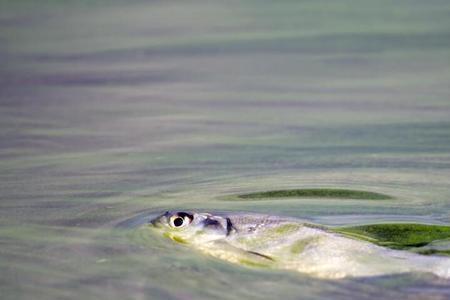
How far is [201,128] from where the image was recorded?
9.62 ft

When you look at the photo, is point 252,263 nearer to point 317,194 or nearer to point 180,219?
point 180,219

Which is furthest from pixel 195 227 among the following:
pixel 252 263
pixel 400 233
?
pixel 400 233

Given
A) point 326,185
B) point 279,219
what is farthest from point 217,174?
point 279,219

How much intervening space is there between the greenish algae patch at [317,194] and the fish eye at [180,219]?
1.12ft

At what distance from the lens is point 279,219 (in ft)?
6.82

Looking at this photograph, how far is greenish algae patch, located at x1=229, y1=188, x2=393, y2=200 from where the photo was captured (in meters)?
2.36

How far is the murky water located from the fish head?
0.04m

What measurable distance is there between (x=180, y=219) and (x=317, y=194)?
481 mm

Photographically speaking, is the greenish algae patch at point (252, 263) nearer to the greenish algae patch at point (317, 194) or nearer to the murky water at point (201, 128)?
the murky water at point (201, 128)

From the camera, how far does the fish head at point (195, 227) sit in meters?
1.99

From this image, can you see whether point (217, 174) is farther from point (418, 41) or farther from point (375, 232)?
point (418, 41)

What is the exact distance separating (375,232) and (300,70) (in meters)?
1.44

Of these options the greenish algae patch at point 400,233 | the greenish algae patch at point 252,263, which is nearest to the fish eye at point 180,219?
the greenish algae patch at point 252,263

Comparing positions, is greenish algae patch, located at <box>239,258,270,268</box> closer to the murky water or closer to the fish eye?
the murky water
